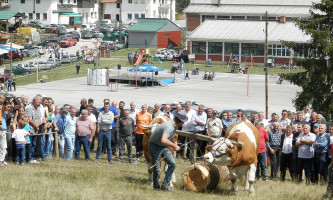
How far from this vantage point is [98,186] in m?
15.2

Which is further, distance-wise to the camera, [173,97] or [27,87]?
[27,87]

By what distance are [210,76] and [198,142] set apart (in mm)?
42767

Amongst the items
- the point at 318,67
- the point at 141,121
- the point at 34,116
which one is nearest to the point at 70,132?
the point at 34,116

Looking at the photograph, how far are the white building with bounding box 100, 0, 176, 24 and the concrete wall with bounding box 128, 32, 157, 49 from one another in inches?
1336

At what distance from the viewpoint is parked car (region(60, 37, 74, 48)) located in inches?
3644

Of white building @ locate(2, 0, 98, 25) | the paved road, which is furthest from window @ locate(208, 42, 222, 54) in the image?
white building @ locate(2, 0, 98, 25)

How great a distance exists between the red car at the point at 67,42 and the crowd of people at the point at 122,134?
7039cm

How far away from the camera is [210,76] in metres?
65.2

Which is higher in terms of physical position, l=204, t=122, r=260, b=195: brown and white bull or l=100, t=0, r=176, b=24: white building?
l=100, t=0, r=176, b=24: white building

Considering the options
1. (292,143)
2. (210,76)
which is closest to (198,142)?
(292,143)

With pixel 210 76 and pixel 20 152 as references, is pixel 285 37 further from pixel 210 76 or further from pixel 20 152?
pixel 20 152

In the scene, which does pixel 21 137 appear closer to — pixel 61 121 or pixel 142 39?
pixel 61 121

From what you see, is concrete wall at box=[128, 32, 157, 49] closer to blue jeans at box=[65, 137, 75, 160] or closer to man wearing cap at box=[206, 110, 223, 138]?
blue jeans at box=[65, 137, 75, 160]

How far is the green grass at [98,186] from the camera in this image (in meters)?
14.1
